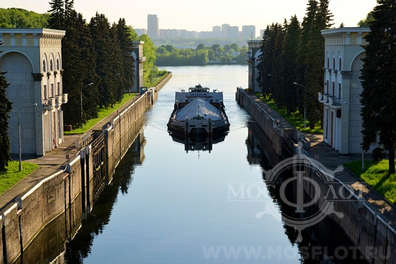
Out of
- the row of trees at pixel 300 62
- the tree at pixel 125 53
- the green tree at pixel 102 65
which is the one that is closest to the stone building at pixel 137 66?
the tree at pixel 125 53

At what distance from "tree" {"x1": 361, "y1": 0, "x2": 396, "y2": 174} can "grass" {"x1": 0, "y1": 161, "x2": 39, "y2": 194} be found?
2506 cm

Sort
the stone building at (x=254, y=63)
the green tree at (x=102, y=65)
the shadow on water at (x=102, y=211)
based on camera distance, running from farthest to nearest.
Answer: the stone building at (x=254, y=63) < the green tree at (x=102, y=65) < the shadow on water at (x=102, y=211)

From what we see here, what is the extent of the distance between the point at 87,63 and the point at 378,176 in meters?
49.4

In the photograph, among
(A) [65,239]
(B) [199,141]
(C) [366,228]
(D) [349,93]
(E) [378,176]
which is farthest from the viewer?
(B) [199,141]

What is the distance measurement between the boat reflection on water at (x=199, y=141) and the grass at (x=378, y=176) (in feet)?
111

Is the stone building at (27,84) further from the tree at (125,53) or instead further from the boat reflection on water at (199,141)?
the tree at (125,53)

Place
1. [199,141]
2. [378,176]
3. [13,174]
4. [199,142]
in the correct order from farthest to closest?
[199,141] < [199,142] < [13,174] < [378,176]

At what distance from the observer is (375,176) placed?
164 feet

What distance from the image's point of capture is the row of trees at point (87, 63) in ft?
252

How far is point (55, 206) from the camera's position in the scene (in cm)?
4819

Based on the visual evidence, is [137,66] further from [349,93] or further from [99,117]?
[349,93]

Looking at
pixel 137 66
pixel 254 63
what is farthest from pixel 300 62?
pixel 137 66

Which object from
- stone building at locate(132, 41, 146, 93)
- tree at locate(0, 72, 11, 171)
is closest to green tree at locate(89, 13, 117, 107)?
stone building at locate(132, 41, 146, 93)

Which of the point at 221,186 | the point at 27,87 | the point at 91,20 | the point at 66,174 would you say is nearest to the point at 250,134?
the point at 91,20
